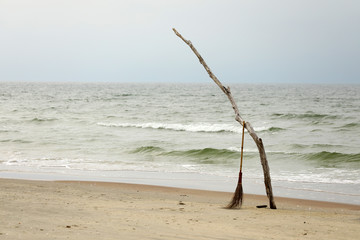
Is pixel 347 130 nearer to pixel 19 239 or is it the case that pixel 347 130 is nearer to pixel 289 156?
pixel 289 156

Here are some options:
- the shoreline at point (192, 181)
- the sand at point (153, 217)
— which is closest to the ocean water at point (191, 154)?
the shoreline at point (192, 181)

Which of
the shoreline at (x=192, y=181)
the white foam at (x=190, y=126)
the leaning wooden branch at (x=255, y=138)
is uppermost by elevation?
the leaning wooden branch at (x=255, y=138)

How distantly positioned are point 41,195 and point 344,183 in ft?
25.7

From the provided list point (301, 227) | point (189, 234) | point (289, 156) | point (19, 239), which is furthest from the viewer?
point (289, 156)

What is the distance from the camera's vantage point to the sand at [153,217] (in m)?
5.34

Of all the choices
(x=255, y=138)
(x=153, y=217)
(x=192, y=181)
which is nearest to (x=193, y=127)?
(x=192, y=181)

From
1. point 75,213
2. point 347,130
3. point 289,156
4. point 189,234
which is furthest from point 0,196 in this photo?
point 347,130

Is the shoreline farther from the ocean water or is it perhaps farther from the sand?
the sand

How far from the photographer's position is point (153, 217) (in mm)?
6457

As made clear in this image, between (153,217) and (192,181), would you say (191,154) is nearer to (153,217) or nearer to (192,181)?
(192,181)

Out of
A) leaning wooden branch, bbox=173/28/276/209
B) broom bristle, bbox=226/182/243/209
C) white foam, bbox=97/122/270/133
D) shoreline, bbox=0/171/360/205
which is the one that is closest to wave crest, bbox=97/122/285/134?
white foam, bbox=97/122/270/133

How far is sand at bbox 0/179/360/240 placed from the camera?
5336 millimetres

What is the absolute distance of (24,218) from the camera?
5746mm

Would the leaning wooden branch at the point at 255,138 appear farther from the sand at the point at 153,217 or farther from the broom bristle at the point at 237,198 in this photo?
the broom bristle at the point at 237,198
